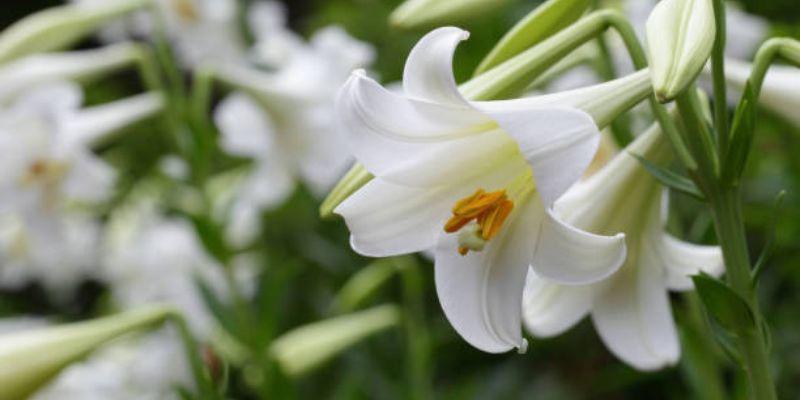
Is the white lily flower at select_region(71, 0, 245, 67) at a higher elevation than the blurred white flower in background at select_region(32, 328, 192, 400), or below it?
higher

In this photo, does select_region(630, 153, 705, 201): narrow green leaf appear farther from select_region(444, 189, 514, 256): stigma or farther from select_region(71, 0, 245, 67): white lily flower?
select_region(71, 0, 245, 67): white lily flower

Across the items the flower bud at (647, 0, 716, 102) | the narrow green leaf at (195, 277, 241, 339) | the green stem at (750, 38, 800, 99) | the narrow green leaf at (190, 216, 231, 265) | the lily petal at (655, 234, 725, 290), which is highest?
the flower bud at (647, 0, 716, 102)

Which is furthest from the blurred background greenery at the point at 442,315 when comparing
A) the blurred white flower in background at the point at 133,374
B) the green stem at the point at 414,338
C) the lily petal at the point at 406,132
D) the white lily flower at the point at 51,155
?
the lily petal at the point at 406,132

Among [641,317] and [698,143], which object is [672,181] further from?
[641,317]

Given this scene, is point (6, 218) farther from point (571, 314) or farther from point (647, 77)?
point (647, 77)

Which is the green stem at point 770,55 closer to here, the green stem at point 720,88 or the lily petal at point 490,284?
the green stem at point 720,88

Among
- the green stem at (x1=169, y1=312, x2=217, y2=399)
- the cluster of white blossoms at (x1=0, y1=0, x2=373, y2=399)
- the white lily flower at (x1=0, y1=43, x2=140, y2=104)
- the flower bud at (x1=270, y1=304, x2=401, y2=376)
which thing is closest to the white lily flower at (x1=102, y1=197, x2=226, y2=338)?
the cluster of white blossoms at (x1=0, y1=0, x2=373, y2=399)
